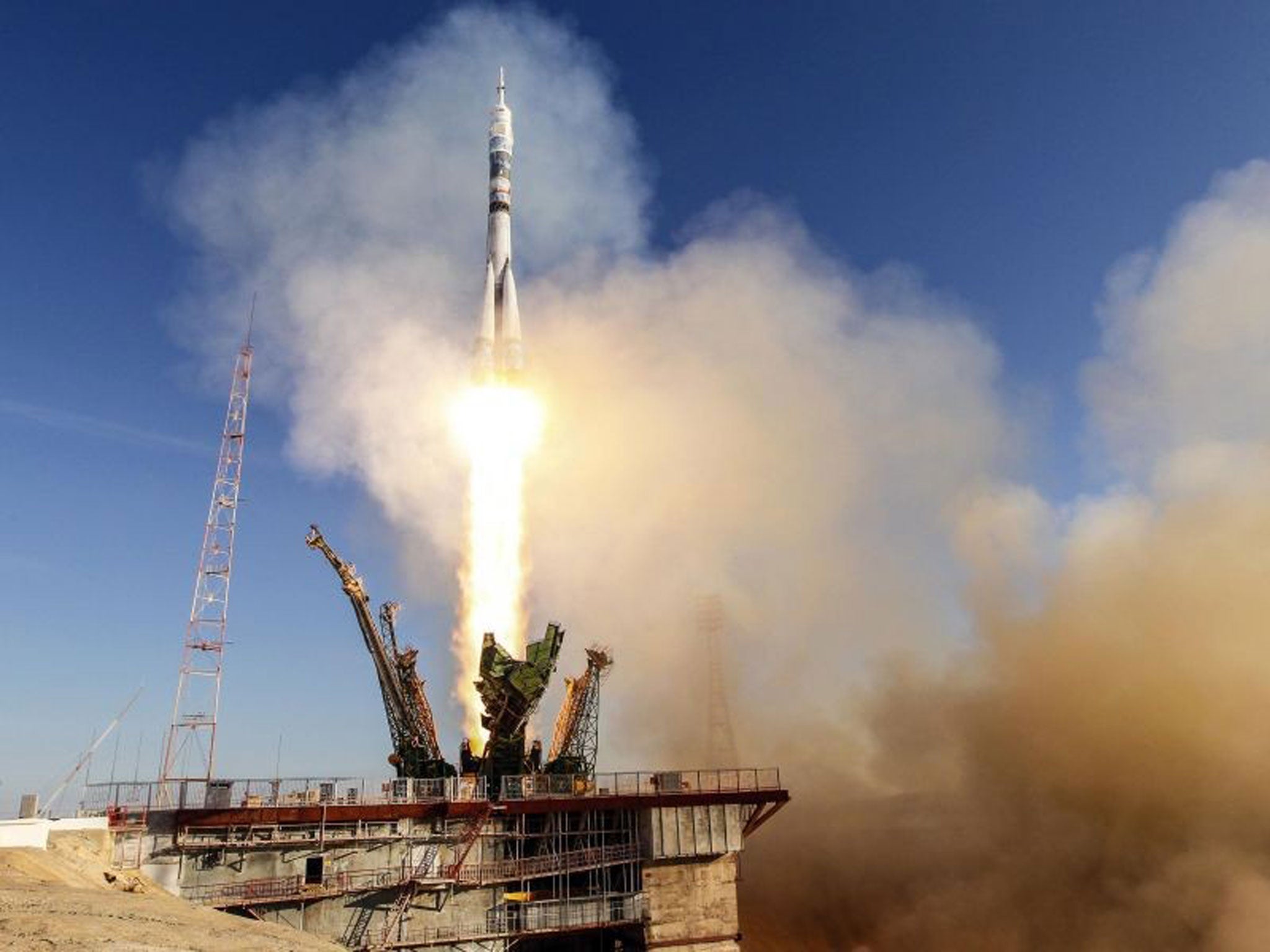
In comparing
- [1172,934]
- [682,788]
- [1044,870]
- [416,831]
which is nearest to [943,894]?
[1044,870]

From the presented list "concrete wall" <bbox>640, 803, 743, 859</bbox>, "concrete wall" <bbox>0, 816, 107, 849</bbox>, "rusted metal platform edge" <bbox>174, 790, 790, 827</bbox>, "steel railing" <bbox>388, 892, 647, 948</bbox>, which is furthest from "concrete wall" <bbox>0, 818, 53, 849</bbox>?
"concrete wall" <bbox>640, 803, 743, 859</bbox>

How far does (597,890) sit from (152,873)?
22.5 meters

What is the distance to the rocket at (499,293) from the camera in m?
69.6

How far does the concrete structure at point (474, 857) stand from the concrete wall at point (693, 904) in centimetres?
7

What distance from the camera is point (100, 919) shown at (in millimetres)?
23250

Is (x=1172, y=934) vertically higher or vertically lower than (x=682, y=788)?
lower

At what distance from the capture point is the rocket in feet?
228

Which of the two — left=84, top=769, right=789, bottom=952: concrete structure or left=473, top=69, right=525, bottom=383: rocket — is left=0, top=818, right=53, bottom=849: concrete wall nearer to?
left=84, top=769, right=789, bottom=952: concrete structure

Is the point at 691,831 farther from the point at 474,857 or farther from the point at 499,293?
the point at 499,293

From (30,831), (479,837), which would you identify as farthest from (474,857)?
(30,831)

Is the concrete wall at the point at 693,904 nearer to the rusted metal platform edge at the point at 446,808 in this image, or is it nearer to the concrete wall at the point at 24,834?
the rusted metal platform edge at the point at 446,808

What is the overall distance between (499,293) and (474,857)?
41.4 metres

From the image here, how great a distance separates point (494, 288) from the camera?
236 feet

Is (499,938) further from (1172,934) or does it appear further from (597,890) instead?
(1172,934)
